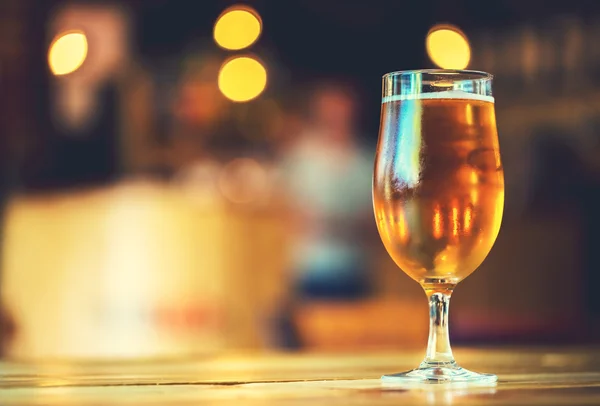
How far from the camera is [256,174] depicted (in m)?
5.24

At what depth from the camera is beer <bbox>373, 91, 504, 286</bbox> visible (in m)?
0.84

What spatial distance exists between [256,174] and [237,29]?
95cm

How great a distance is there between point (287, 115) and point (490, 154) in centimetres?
527

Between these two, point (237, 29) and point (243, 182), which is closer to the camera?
point (237, 29)

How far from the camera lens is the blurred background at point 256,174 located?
101 inches

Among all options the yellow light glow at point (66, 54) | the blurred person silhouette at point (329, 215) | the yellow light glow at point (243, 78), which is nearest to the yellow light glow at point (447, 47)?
the yellow light glow at point (243, 78)

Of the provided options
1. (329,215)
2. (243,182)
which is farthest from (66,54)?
(329,215)

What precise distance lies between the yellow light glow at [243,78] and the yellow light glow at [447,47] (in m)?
0.86

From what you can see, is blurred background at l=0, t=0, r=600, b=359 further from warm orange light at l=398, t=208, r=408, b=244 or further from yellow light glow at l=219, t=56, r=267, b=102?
warm orange light at l=398, t=208, r=408, b=244

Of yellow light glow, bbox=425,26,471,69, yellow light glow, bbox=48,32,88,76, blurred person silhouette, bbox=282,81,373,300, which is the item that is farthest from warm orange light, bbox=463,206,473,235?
blurred person silhouette, bbox=282,81,373,300

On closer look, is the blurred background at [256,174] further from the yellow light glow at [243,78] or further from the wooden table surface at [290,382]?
the wooden table surface at [290,382]

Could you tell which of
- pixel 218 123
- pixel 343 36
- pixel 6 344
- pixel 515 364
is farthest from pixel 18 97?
pixel 515 364

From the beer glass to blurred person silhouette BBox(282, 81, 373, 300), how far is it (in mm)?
4439

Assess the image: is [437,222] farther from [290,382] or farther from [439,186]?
[290,382]
